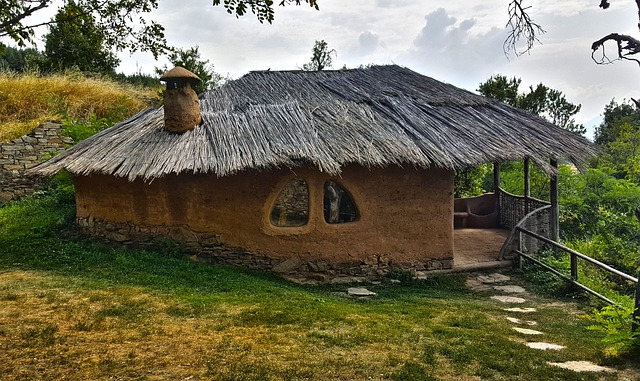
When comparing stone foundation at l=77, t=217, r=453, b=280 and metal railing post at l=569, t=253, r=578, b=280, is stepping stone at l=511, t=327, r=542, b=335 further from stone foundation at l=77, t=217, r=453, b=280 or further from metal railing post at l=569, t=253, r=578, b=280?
stone foundation at l=77, t=217, r=453, b=280

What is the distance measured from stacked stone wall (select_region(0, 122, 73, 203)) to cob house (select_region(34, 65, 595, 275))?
447cm

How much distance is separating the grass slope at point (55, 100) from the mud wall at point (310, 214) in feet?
21.2

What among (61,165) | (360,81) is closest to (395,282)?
(360,81)

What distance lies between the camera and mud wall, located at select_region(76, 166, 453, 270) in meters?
8.30

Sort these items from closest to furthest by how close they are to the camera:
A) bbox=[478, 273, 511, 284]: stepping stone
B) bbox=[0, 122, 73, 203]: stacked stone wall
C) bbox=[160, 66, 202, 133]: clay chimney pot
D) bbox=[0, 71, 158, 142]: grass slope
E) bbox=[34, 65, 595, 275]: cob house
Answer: bbox=[34, 65, 595, 275]: cob house, bbox=[160, 66, 202, 133]: clay chimney pot, bbox=[478, 273, 511, 284]: stepping stone, bbox=[0, 122, 73, 203]: stacked stone wall, bbox=[0, 71, 158, 142]: grass slope

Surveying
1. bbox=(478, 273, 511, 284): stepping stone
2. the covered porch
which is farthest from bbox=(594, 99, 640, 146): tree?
bbox=(478, 273, 511, 284): stepping stone

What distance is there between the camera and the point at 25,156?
42.5ft

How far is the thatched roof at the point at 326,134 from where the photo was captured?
26.1 feet

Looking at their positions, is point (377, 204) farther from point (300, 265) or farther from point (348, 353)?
point (348, 353)

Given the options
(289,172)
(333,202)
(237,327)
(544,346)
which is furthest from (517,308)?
(333,202)

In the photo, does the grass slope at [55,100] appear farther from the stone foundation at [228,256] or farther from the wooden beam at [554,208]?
the wooden beam at [554,208]

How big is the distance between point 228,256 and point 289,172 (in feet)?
5.84

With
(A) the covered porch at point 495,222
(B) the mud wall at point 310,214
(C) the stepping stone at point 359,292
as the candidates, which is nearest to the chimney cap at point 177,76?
(B) the mud wall at point 310,214

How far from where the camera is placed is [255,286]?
7.20 metres
